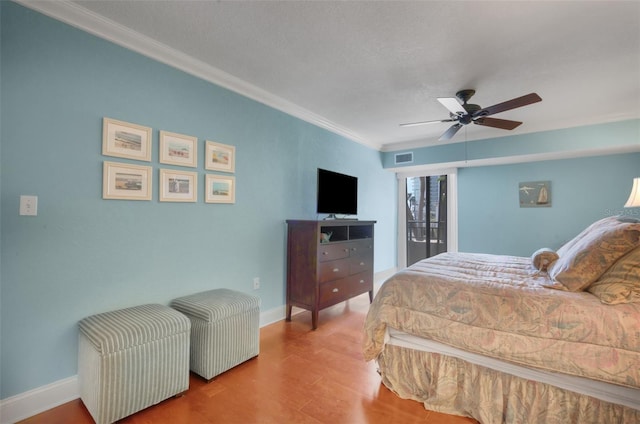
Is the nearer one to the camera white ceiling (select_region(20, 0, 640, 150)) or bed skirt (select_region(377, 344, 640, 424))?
bed skirt (select_region(377, 344, 640, 424))

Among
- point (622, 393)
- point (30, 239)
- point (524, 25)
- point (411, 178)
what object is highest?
point (524, 25)

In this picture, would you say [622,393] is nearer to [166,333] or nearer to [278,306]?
[166,333]

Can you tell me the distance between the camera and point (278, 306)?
321 cm

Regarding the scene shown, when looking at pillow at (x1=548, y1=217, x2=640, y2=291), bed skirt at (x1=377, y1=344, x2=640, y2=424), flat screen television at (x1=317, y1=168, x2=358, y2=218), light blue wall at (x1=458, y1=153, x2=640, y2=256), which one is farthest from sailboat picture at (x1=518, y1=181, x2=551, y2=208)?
bed skirt at (x1=377, y1=344, x2=640, y2=424)

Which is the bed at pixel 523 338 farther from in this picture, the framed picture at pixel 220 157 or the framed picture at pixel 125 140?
the framed picture at pixel 125 140

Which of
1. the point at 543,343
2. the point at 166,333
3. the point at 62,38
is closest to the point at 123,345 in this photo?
the point at 166,333


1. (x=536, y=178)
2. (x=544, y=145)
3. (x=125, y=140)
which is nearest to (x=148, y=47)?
(x=125, y=140)

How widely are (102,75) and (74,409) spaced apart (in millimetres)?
2121

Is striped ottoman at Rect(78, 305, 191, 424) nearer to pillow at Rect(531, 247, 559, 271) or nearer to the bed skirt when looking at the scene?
the bed skirt

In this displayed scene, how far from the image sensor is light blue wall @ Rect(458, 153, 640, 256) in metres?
3.75

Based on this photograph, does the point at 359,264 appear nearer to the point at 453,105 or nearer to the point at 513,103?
the point at 453,105

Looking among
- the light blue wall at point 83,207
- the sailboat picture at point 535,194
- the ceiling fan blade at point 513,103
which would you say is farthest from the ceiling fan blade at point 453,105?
the sailboat picture at point 535,194

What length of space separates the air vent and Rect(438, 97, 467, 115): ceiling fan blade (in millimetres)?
2204

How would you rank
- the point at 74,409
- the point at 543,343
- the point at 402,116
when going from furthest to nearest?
1. the point at 402,116
2. the point at 74,409
3. the point at 543,343
